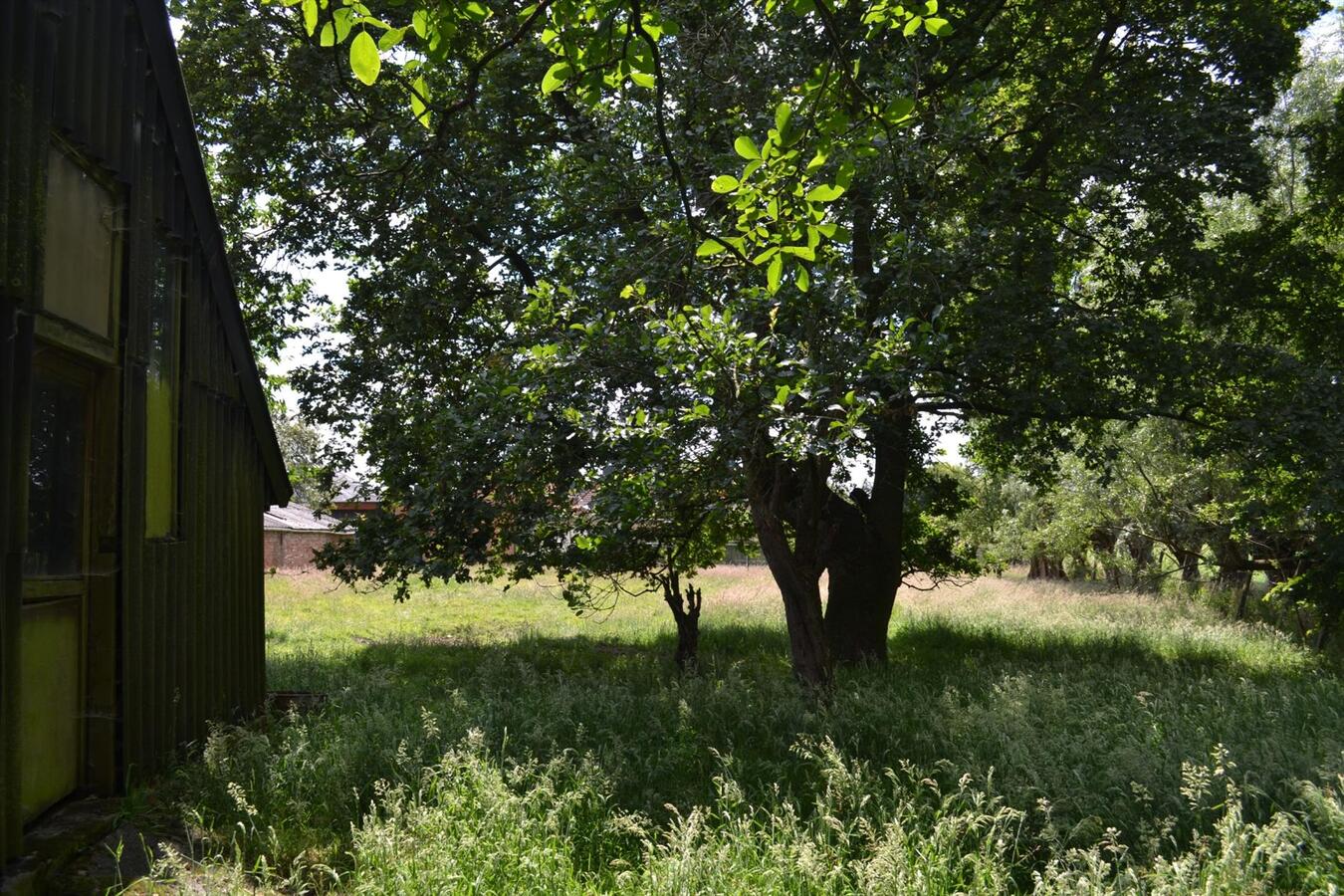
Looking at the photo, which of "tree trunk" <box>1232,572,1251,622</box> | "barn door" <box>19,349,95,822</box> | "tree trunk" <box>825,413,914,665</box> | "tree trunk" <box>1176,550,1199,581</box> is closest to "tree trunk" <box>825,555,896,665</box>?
"tree trunk" <box>825,413,914,665</box>

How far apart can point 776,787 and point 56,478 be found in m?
4.57

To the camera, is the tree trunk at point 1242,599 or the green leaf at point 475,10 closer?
the green leaf at point 475,10

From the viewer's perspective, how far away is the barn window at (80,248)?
17.7 ft

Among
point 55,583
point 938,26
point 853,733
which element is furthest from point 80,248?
point 853,733

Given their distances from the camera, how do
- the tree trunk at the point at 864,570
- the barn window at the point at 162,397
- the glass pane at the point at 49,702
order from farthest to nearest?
the tree trunk at the point at 864,570
the barn window at the point at 162,397
the glass pane at the point at 49,702

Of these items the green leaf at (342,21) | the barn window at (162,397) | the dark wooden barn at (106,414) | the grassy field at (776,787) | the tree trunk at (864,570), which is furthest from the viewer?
the tree trunk at (864,570)

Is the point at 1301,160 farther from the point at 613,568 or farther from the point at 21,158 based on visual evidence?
the point at 21,158

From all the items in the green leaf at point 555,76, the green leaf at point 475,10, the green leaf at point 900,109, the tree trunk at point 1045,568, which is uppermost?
the green leaf at point 475,10

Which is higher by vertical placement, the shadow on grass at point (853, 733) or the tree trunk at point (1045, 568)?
the shadow on grass at point (853, 733)

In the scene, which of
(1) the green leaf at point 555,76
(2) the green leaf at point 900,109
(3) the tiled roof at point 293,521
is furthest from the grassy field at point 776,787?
(3) the tiled roof at point 293,521

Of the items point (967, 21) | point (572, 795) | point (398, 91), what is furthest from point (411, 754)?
point (967, 21)

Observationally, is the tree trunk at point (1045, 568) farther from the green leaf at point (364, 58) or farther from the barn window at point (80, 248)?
the green leaf at point (364, 58)

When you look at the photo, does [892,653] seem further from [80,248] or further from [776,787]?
[80,248]

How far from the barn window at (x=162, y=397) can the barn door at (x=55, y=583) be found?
53 cm
